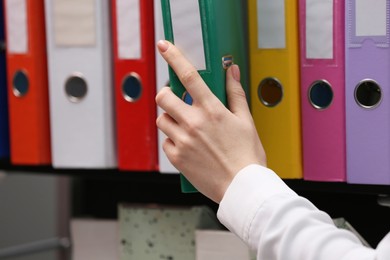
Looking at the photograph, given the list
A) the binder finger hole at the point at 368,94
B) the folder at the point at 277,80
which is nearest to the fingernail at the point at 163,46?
the folder at the point at 277,80

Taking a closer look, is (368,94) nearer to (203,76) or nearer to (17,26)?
(203,76)

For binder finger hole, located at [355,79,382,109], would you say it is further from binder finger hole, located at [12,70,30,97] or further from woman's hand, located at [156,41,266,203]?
binder finger hole, located at [12,70,30,97]

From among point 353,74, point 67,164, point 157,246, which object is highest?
point 353,74

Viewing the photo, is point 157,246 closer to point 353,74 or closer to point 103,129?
point 103,129

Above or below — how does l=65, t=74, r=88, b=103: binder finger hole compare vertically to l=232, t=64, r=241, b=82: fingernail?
below

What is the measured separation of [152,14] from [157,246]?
0.36 m

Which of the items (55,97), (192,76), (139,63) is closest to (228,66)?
(192,76)

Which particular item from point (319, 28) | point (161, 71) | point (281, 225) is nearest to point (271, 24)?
point (319, 28)

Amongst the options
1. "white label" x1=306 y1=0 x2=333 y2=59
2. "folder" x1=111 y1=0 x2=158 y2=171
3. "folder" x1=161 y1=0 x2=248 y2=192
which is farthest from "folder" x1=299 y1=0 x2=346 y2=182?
"folder" x1=111 y1=0 x2=158 y2=171

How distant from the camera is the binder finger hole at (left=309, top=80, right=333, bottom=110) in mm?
992

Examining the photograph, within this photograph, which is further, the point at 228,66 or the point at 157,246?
the point at 157,246

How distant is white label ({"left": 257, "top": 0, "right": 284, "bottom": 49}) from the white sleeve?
20 centimetres

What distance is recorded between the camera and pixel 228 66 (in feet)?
3.15

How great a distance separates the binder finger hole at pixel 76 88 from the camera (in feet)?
3.78
